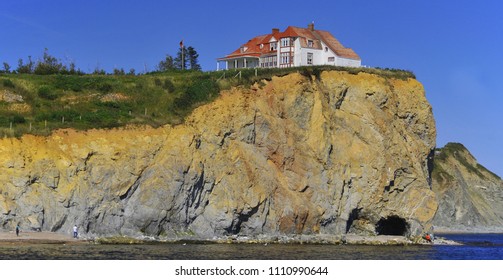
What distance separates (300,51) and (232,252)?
30722 millimetres

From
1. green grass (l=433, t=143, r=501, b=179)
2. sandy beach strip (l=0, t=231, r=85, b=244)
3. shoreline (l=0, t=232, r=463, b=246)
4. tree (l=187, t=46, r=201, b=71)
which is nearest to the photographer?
sandy beach strip (l=0, t=231, r=85, b=244)

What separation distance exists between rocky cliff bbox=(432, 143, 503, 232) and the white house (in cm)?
4519

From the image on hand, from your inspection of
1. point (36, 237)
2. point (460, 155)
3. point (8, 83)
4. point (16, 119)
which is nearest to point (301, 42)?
point (8, 83)

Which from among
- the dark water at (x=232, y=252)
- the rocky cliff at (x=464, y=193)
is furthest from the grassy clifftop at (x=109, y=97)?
the rocky cliff at (x=464, y=193)

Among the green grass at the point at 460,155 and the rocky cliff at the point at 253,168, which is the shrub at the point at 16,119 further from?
the green grass at the point at 460,155

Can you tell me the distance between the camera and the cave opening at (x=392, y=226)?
68.5 m

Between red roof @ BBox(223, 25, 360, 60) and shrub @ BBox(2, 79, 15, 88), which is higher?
red roof @ BBox(223, 25, 360, 60)

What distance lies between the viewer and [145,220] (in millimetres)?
59000

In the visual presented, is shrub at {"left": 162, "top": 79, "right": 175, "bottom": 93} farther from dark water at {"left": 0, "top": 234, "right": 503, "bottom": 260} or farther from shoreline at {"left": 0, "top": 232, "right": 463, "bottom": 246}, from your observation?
dark water at {"left": 0, "top": 234, "right": 503, "bottom": 260}

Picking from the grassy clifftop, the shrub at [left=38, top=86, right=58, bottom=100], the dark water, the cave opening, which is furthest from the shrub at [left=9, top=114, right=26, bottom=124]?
the cave opening

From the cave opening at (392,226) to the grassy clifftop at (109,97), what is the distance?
12511 mm

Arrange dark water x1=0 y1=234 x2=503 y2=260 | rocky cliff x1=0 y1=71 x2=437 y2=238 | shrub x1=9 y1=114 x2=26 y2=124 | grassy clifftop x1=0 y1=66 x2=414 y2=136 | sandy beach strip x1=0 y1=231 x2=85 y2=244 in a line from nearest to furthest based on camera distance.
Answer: dark water x1=0 y1=234 x2=503 y2=260 → sandy beach strip x1=0 y1=231 x2=85 y2=244 → rocky cliff x1=0 y1=71 x2=437 y2=238 → shrub x1=9 y1=114 x2=26 y2=124 → grassy clifftop x1=0 y1=66 x2=414 y2=136

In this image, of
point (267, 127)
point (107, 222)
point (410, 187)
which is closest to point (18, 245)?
point (107, 222)

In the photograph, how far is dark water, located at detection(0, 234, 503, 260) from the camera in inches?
1815
